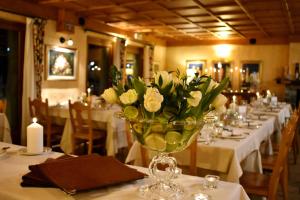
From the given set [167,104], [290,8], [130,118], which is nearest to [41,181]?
[130,118]

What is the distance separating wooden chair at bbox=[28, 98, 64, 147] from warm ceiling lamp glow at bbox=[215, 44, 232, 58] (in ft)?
25.6

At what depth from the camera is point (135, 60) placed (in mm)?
10953

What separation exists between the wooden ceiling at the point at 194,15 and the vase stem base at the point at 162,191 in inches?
210

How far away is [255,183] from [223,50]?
9.64 m

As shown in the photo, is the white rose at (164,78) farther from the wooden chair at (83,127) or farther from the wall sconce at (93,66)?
the wall sconce at (93,66)

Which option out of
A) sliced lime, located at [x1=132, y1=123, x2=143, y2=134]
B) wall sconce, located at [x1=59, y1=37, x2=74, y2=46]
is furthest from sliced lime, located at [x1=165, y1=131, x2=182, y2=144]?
wall sconce, located at [x1=59, y1=37, x2=74, y2=46]

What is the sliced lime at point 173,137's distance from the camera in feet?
4.34

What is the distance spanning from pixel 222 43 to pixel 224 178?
9788 millimetres

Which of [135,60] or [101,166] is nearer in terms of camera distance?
[101,166]

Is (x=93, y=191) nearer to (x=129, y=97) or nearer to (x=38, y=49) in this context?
(x=129, y=97)

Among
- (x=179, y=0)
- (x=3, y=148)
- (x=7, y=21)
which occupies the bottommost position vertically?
(x=3, y=148)

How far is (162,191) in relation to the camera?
1360 millimetres

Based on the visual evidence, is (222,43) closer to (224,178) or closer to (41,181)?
(224,178)

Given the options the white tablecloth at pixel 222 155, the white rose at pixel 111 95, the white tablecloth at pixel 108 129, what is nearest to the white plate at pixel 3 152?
the white rose at pixel 111 95
